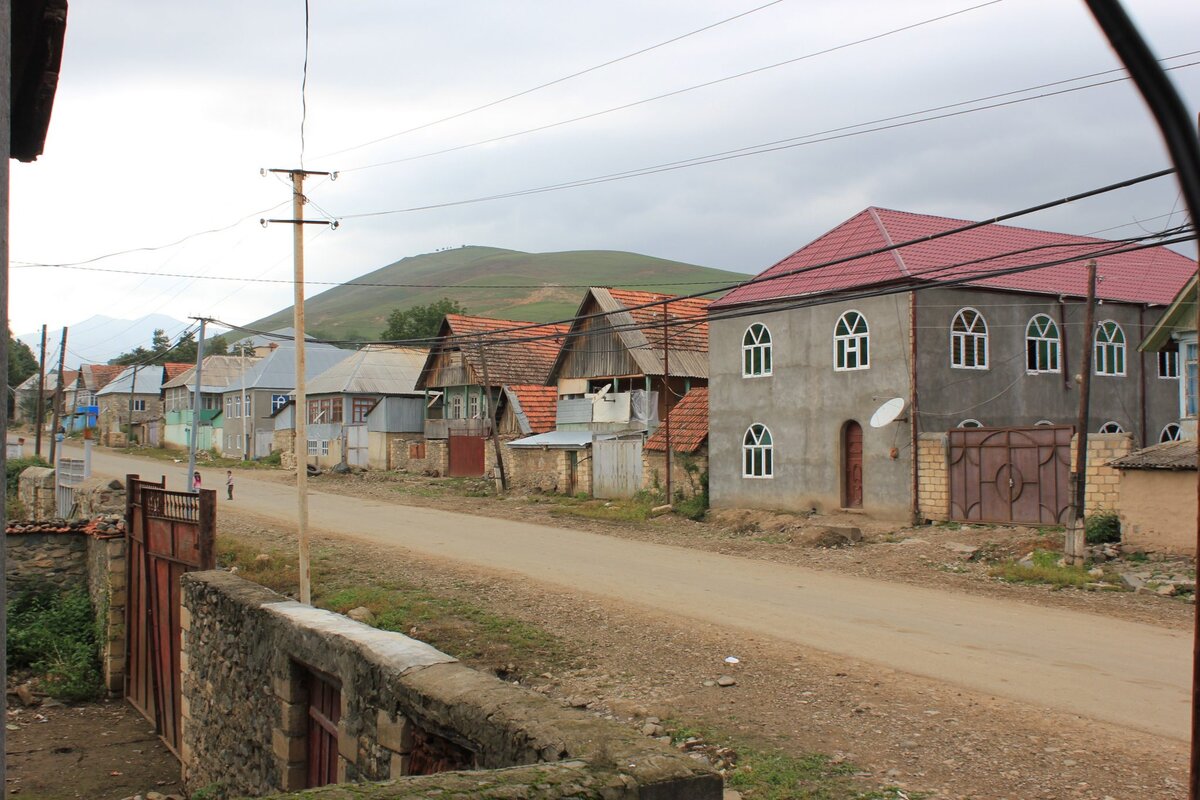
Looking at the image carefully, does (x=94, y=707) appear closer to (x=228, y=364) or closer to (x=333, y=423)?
(x=333, y=423)

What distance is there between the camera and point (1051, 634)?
11867 millimetres

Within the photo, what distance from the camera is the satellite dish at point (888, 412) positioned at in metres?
22.2

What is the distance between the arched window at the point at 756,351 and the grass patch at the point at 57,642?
16.2 m

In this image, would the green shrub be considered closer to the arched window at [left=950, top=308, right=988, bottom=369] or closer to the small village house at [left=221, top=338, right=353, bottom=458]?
the arched window at [left=950, top=308, right=988, bottom=369]

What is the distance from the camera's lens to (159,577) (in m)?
13.7

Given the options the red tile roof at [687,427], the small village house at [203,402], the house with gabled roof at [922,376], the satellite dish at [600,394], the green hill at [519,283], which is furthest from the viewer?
the green hill at [519,283]

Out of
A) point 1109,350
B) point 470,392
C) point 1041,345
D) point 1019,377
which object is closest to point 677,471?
point 1019,377

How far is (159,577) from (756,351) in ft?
53.9

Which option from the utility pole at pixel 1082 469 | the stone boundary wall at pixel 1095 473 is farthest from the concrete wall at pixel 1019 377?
the utility pole at pixel 1082 469

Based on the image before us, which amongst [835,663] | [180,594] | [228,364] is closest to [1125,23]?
[835,663]

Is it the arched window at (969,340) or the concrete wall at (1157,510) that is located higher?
the arched window at (969,340)

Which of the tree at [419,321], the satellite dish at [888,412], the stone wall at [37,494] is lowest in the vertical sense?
the stone wall at [37,494]

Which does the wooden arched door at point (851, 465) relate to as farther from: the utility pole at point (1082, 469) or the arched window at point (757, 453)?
the utility pole at point (1082, 469)

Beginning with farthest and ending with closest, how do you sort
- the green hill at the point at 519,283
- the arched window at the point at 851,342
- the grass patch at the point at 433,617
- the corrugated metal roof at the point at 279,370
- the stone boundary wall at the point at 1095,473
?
the green hill at the point at 519,283 → the corrugated metal roof at the point at 279,370 → the arched window at the point at 851,342 → the stone boundary wall at the point at 1095,473 → the grass patch at the point at 433,617
